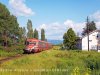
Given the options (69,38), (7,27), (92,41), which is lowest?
(92,41)

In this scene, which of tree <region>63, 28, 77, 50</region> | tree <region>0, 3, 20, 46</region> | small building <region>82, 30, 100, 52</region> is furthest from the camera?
small building <region>82, 30, 100, 52</region>

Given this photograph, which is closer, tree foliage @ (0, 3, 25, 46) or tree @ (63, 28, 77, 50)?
tree foliage @ (0, 3, 25, 46)

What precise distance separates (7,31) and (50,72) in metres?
39.4

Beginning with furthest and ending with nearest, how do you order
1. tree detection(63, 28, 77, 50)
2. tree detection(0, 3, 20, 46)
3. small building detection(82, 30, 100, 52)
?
small building detection(82, 30, 100, 52) → tree detection(63, 28, 77, 50) → tree detection(0, 3, 20, 46)

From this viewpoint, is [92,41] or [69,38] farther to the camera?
[92,41]

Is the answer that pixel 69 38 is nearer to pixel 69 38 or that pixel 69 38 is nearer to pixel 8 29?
pixel 69 38

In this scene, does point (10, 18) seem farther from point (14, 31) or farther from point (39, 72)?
point (39, 72)

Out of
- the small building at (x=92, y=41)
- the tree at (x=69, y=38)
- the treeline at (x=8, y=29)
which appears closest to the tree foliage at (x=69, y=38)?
the tree at (x=69, y=38)

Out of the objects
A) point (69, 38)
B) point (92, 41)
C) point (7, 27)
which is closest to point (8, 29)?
point (7, 27)

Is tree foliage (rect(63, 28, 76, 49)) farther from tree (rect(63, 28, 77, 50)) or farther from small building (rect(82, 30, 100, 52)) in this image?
small building (rect(82, 30, 100, 52))

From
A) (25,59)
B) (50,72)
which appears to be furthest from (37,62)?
(50,72)

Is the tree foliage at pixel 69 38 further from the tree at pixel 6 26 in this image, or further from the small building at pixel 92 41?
the tree at pixel 6 26

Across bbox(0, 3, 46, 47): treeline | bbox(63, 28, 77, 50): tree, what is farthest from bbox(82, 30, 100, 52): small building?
bbox(0, 3, 46, 47): treeline

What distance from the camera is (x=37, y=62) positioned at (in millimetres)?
39406
